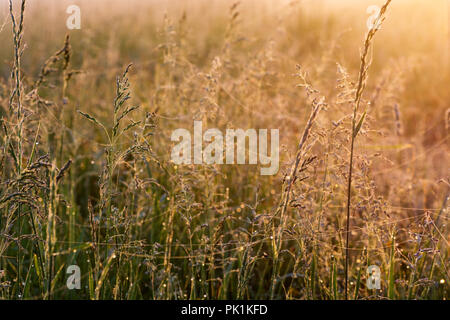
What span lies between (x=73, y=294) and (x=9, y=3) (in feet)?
4.06

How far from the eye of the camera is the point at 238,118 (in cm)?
307

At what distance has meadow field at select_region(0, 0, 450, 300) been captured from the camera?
1.57 meters

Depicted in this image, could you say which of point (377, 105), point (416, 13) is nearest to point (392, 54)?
point (416, 13)

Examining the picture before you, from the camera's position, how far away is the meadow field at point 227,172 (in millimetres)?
1567

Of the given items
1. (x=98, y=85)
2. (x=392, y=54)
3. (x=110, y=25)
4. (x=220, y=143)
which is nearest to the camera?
(x=220, y=143)

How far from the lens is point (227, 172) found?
9.16 feet

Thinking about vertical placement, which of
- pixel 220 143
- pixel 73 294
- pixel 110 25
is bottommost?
pixel 73 294

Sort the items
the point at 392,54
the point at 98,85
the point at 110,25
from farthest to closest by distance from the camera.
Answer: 1. the point at 110,25
2. the point at 392,54
3. the point at 98,85

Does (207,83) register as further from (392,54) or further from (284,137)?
(392,54)

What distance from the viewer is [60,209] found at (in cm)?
243

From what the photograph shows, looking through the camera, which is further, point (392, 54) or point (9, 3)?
point (392, 54)

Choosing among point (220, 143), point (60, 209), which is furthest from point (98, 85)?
point (220, 143)

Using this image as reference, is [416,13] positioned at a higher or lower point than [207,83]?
higher

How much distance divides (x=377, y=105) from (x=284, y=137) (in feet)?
2.18
